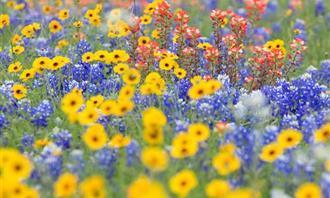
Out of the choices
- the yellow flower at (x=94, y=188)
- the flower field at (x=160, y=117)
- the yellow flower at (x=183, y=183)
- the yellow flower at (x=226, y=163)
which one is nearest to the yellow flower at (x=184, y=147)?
the flower field at (x=160, y=117)

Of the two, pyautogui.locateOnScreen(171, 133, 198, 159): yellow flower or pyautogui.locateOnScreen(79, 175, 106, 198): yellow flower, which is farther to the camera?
pyautogui.locateOnScreen(171, 133, 198, 159): yellow flower

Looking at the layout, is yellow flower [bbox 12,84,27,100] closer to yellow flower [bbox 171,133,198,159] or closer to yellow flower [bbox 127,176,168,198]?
yellow flower [bbox 171,133,198,159]

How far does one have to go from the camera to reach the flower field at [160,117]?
3152 mm

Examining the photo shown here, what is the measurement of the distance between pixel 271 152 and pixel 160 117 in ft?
1.75

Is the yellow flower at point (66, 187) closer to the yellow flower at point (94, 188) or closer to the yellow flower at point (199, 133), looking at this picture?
the yellow flower at point (94, 188)

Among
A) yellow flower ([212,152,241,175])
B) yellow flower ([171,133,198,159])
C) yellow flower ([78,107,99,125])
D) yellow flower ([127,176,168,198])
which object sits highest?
yellow flower ([78,107,99,125])

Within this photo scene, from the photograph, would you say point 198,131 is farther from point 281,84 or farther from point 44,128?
point 281,84

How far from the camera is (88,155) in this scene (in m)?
3.73

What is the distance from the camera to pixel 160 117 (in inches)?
131

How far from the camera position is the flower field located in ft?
10.3

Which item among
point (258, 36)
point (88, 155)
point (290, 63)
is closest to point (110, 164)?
point (88, 155)

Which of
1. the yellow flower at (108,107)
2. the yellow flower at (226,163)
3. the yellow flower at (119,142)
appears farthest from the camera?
the yellow flower at (108,107)

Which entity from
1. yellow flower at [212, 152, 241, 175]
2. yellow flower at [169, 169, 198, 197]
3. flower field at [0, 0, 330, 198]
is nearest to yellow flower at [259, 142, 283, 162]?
flower field at [0, 0, 330, 198]

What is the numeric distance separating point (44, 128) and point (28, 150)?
259 millimetres
